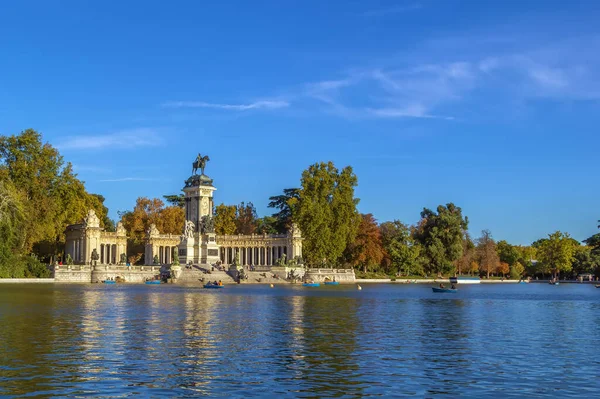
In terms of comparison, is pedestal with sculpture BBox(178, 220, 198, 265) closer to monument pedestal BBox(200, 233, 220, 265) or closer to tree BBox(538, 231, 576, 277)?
monument pedestal BBox(200, 233, 220, 265)

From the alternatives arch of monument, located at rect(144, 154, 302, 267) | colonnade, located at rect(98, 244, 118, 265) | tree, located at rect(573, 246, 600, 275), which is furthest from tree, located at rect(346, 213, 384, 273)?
tree, located at rect(573, 246, 600, 275)

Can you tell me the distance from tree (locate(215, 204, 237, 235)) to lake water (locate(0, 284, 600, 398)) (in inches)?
3162

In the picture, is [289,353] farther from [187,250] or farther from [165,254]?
[165,254]

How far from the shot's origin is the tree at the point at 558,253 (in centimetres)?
14162

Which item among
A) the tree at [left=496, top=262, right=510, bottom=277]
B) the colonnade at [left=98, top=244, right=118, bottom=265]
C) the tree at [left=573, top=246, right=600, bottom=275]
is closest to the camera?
the colonnade at [left=98, top=244, right=118, bottom=265]

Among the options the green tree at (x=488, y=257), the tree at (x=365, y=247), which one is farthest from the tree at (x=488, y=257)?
the tree at (x=365, y=247)

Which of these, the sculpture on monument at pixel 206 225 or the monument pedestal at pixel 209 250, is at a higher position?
the sculpture on monument at pixel 206 225

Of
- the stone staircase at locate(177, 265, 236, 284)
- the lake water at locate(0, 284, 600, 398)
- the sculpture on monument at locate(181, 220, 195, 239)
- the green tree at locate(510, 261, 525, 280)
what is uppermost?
the sculpture on monument at locate(181, 220, 195, 239)

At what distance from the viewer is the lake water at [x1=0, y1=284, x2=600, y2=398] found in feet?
63.4

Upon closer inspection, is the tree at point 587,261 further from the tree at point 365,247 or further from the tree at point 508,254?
the tree at point 365,247

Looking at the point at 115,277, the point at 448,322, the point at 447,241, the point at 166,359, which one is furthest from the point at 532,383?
the point at 447,241

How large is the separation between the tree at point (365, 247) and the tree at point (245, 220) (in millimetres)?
21598

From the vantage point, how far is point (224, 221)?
124875mm

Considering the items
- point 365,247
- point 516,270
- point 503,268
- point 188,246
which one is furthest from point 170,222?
point 516,270
